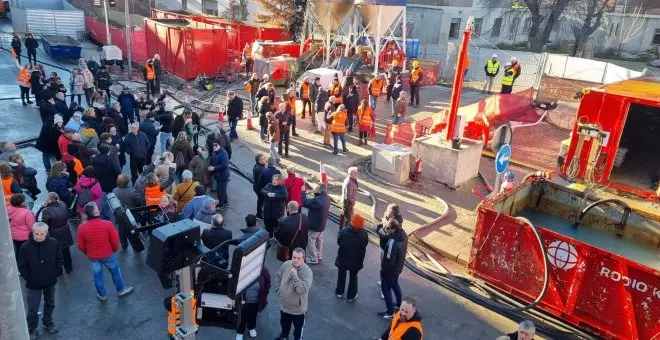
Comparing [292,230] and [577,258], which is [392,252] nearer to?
[292,230]

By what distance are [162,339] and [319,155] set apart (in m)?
8.32

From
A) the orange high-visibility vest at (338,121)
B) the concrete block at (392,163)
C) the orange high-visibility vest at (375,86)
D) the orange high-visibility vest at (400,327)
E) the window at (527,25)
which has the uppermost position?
the window at (527,25)

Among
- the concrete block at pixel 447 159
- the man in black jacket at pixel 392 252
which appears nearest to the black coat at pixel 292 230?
the man in black jacket at pixel 392 252

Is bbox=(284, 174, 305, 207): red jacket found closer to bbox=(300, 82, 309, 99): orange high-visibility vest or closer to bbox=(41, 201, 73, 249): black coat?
bbox=(41, 201, 73, 249): black coat

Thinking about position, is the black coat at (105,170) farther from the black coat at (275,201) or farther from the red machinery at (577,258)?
the red machinery at (577,258)

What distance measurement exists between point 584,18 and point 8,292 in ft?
143

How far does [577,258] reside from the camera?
712 cm

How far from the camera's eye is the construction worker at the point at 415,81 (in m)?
19.0

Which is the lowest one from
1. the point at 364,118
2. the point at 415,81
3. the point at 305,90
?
the point at 364,118

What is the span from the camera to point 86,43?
109 ft

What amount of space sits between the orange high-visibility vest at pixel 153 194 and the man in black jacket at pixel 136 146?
2864mm

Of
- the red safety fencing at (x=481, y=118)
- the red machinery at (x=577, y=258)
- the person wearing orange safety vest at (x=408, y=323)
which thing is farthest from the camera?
the red safety fencing at (x=481, y=118)

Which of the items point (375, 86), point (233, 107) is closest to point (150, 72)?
point (233, 107)

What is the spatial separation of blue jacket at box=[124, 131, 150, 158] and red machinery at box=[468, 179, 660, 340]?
24.8ft
